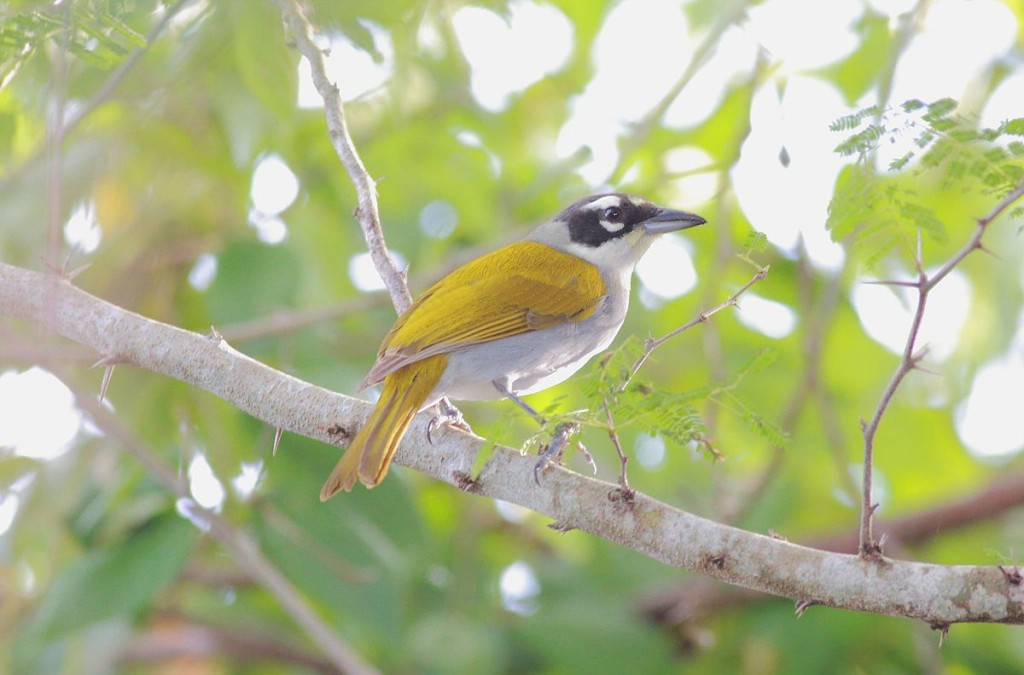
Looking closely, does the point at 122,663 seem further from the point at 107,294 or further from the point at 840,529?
the point at 840,529

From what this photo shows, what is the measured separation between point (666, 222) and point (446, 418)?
142 cm

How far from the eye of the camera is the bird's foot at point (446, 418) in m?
3.30

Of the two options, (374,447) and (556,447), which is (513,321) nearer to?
(374,447)

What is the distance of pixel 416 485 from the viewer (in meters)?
6.16

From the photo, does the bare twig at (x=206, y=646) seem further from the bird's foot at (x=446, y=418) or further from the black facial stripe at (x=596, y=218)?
the black facial stripe at (x=596, y=218)

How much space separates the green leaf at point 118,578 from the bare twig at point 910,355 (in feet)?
9.34

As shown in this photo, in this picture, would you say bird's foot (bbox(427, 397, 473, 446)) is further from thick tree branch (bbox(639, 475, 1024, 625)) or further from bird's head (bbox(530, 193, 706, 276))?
thick tree branch (bbox(639, 475, 1024, 625))

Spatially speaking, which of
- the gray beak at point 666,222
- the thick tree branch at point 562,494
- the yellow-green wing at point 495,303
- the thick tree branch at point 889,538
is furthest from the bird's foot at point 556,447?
the thick tree branch at point 889,538

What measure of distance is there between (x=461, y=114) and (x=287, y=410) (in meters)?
3.82

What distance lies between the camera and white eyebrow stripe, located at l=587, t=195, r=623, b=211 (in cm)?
467

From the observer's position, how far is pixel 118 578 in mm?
4227

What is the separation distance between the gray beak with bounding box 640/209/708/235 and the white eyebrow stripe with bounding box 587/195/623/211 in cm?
16

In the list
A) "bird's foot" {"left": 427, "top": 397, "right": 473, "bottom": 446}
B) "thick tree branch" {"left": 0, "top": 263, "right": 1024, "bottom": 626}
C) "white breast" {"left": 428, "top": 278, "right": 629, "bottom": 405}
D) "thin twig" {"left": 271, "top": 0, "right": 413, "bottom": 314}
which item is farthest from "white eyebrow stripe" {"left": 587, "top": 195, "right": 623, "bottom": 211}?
"thick tree branch" {"left": 0, "top": 263, "right": 1024, "bottom": 626}

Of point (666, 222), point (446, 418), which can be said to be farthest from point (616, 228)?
point (446, 418)
